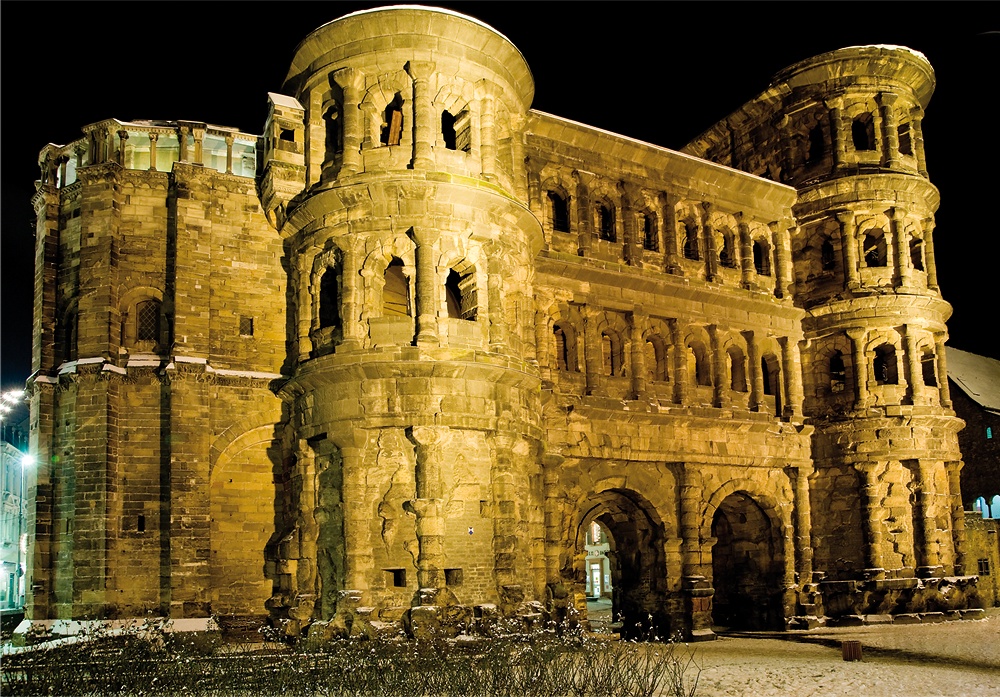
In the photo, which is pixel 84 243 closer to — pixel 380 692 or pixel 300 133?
pixel 300 133

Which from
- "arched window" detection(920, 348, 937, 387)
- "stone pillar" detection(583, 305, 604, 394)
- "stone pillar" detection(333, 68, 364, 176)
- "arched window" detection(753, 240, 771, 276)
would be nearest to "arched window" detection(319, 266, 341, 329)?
"stone pillar" detection(333, 68, 364, 176)

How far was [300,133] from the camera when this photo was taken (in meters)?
25.1

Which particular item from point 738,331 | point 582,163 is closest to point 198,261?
point 582,163

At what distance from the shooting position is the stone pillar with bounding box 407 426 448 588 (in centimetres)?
2117

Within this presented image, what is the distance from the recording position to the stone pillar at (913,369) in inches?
1209

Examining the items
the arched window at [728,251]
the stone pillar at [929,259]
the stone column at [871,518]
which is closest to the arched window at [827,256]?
the stone pillar at [929,259]

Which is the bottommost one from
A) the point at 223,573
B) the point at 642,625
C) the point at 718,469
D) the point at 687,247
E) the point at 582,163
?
the point at 642,625

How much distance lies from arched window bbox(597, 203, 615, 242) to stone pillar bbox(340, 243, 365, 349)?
8261mm

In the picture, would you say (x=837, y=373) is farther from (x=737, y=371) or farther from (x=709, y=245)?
(x=709, y=245)

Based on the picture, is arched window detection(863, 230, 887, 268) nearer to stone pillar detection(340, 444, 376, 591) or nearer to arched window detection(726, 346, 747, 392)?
arched window detection(726, 346, 747, 392)

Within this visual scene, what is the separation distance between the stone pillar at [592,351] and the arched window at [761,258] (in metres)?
7.08

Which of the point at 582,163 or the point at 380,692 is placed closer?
the point at 380,692

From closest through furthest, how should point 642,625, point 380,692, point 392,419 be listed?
point 380,692
point 392,419
point 642,625

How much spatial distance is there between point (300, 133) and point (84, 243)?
5.90 meters
